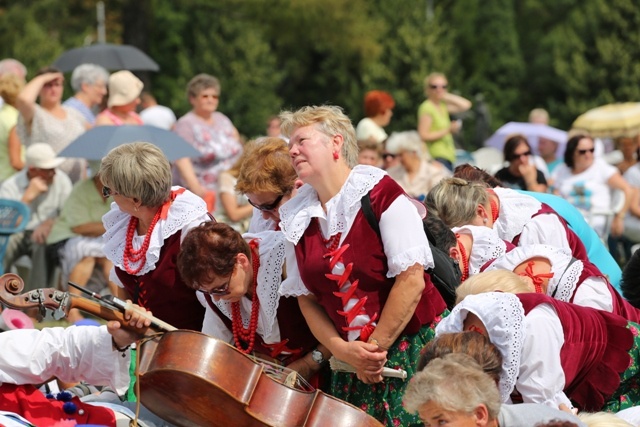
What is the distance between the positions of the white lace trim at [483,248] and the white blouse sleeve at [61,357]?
1.54 metres

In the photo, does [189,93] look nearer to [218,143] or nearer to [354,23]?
[218,143]

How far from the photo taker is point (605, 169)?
32.5 ft

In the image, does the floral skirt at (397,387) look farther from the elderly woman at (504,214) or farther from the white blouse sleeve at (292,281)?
the elderly woman at (504,214)

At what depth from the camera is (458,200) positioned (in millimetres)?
4984

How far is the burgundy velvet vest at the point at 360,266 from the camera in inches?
158

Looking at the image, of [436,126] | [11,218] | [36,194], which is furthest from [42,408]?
[436,126]

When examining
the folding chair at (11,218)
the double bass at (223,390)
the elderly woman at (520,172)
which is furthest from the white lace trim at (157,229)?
the elderly woman at (520,172)

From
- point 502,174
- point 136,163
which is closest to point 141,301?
point 136,163

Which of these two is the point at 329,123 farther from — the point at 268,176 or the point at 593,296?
the point at 593,296

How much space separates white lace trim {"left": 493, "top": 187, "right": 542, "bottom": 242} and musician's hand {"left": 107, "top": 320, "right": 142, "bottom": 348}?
1891mm

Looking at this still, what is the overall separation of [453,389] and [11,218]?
534 centimetres

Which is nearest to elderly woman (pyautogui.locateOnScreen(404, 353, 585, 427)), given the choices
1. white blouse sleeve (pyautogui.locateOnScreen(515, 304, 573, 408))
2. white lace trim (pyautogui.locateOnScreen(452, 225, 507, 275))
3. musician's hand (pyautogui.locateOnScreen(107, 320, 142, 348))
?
white blouse sleeve (pyautogui.locateOnScreen(515, 304, 573, 408))

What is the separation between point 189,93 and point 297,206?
5478 millimetres

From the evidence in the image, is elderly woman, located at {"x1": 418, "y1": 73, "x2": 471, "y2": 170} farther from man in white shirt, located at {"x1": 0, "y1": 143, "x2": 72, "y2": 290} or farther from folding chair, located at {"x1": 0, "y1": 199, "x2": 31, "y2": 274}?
folding chair, located at {"x1": 0, "y1": 199, "x2": 31, "y2": 274}
